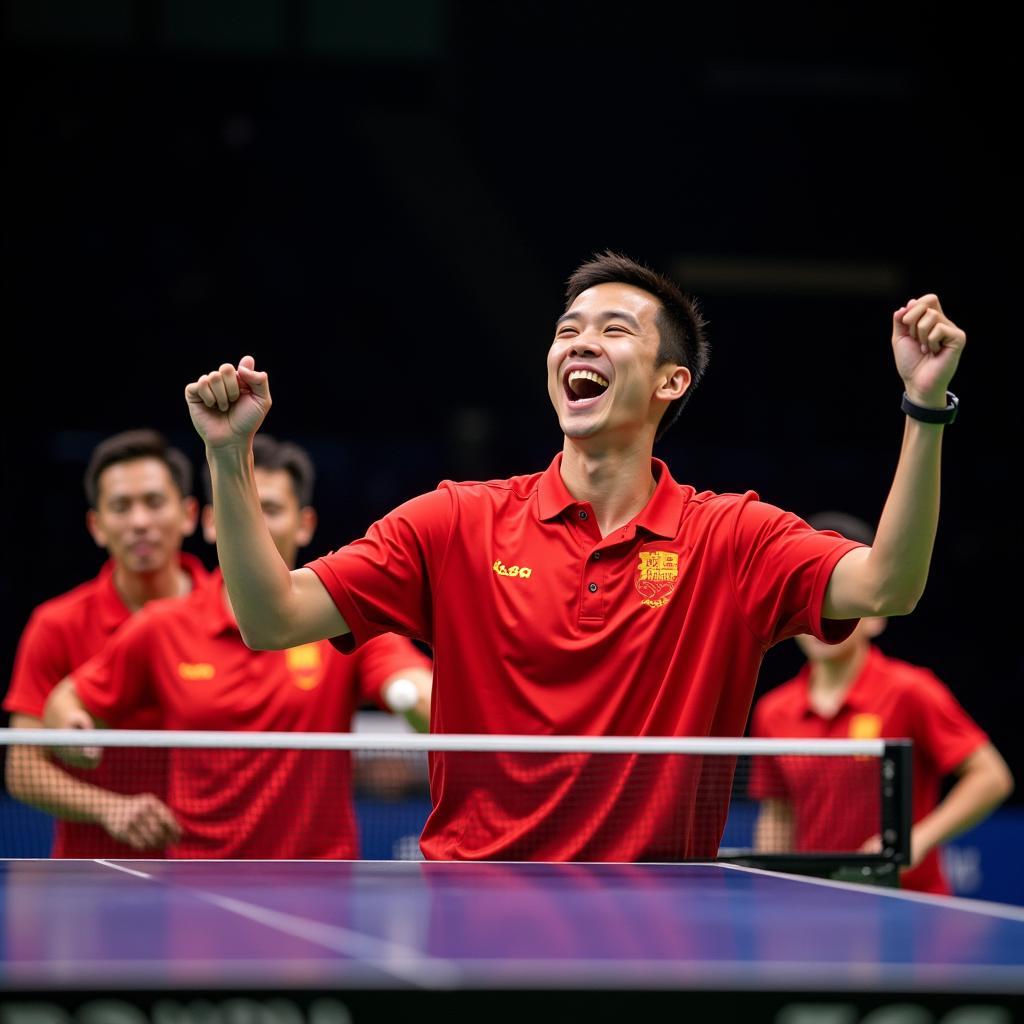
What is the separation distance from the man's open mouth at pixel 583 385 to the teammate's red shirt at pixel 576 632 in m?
0.28

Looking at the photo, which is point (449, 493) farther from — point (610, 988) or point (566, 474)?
point (610, 988)

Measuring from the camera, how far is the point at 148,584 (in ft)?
18.9

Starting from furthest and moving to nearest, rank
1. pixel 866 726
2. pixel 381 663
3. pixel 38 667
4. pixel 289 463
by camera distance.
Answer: pixel 866 726 → pixel 38 667 → pixel 289 463 → pixel 381 663

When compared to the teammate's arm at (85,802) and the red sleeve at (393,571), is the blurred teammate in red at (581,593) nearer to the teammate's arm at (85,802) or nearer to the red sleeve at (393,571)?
the red sleeve at (393,571)

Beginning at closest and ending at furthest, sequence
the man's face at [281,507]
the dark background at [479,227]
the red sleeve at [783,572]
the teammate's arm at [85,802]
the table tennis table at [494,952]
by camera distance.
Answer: the table tennis table at [494,952], the red sleeve at [783,572], the teammate's arm at [85,802], the man's face at [281,507], the dark background at [479,227]

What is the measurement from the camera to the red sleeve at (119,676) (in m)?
5.05

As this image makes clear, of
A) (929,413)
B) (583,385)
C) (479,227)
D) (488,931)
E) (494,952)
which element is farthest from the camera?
(479,227)

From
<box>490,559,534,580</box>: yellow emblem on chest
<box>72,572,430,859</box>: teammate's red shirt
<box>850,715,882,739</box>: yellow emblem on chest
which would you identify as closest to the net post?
<box>490,559,534,580</box>: yellow emblem on chest

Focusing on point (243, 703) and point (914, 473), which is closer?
point (914, 473)

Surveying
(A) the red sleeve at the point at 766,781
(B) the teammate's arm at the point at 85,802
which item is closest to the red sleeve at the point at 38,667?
(B) the teammate's arm at the point at 85,802

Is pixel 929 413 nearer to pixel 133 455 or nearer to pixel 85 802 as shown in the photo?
pixel 85 802

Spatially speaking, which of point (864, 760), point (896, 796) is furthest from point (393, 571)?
point (864, 760)

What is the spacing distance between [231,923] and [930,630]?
11.9 meters

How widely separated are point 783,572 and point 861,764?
9.55ft
